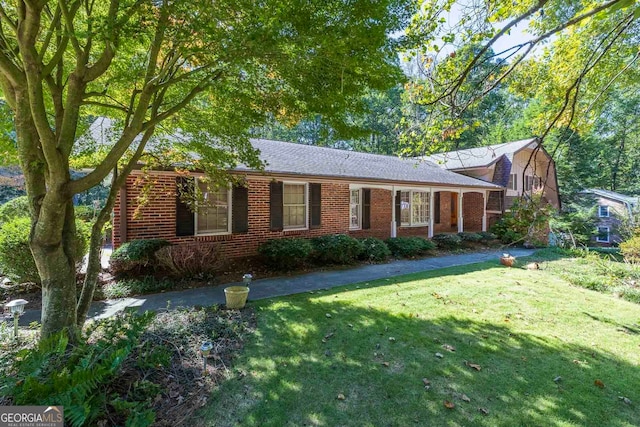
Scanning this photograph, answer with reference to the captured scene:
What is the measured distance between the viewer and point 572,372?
147 inches

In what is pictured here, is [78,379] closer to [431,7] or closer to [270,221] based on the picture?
[431,7]

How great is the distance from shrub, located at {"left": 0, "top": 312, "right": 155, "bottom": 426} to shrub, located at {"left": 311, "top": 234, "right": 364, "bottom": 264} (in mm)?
6787

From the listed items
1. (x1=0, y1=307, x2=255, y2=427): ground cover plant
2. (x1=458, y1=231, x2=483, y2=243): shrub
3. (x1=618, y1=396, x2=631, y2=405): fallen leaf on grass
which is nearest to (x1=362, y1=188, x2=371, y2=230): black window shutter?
(x1=458, y1=231, x2=483, y2=243): shrub

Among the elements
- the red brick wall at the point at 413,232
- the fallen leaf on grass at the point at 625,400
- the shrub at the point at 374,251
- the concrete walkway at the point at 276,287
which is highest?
the red brick wall at the point at 413,232

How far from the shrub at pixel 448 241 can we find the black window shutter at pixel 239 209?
8732mm

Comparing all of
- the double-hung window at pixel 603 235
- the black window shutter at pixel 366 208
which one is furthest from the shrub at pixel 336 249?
the double-hung window at pixel 603 235

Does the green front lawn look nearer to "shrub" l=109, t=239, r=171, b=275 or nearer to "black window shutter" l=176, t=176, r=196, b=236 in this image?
"shrub" l=109, t=239, r=171, b=275

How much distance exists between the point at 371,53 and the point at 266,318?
168 inches

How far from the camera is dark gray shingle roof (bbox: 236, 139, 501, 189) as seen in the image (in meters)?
10.9

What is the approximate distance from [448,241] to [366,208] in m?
3.92

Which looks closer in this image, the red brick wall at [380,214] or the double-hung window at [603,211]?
the red brick wall at [380,214]

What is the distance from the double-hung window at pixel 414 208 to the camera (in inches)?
612

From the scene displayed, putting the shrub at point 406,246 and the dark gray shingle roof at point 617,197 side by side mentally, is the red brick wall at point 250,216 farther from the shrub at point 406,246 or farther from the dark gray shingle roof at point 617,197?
the dark gray shingle roof at point 617,197

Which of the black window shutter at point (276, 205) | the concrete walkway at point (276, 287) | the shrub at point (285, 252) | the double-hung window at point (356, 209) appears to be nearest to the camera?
the concrete walkway at point (276, 287)
